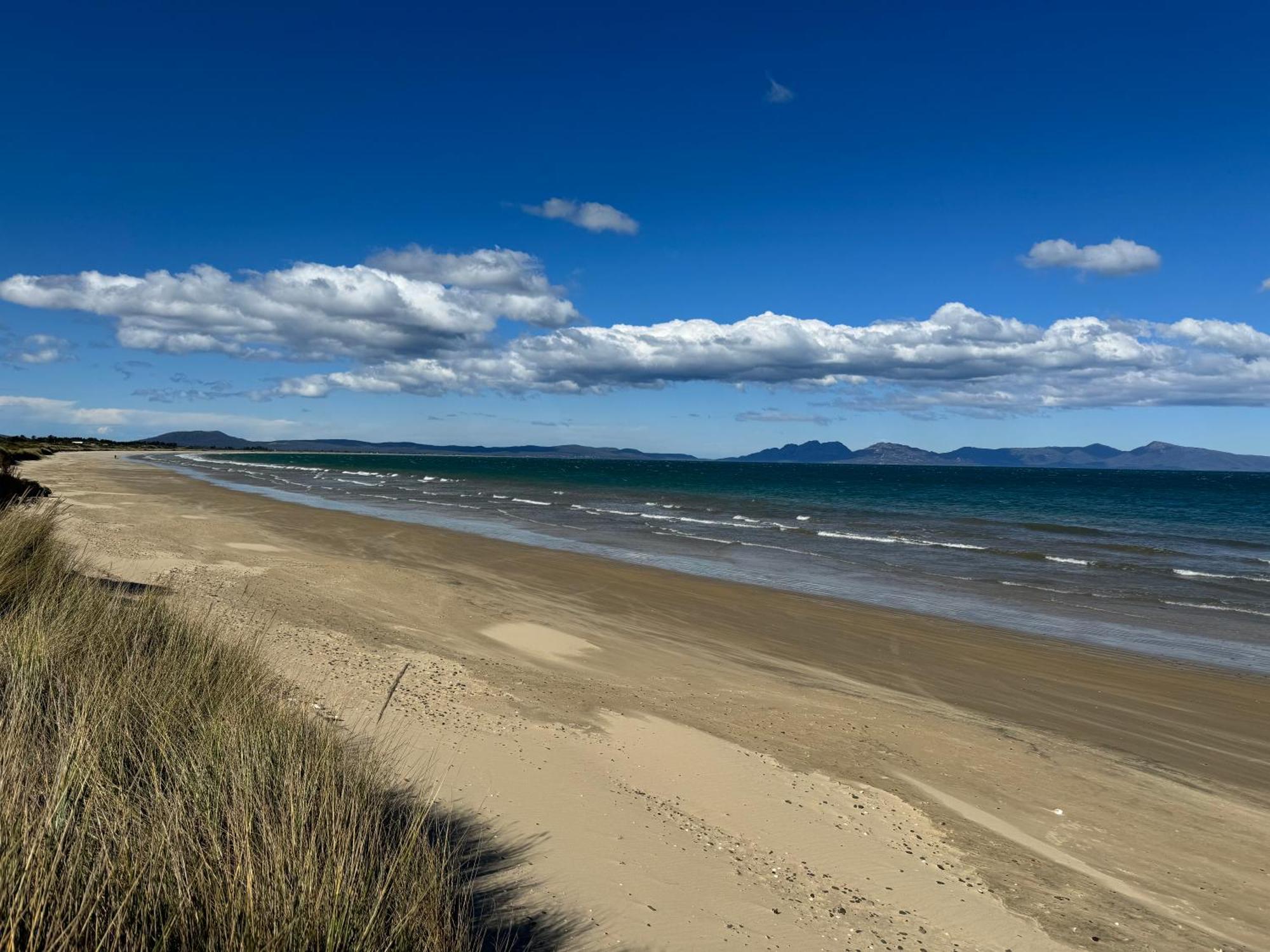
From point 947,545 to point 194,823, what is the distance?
30146 millimetres

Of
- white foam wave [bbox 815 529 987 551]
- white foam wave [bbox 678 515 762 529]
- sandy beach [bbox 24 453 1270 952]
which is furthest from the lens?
white foam wave [bbox 678 515 762 529]

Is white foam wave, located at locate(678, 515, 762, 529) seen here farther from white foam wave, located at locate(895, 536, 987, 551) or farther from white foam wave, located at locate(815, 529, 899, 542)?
white foam wave, located at locate(895, 536, 987, 551)

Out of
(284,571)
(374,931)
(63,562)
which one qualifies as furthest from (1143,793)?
(284,571)

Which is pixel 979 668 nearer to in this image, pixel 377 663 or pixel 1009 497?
pixel 377 663

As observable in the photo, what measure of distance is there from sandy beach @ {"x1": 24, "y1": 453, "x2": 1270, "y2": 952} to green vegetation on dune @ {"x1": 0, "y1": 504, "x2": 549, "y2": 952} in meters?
1.05

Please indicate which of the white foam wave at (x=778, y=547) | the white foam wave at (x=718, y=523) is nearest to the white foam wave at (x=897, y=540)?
the white foam wave at (x=718, y=523)

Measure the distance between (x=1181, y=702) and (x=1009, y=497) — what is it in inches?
2471

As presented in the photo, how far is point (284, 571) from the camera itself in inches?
648

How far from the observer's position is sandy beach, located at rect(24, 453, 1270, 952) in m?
4.92

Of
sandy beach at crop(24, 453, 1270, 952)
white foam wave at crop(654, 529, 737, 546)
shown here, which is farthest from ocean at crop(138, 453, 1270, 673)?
sandy beach at crop(24, 453, 1270, 952)

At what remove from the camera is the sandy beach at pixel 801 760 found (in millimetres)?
4922

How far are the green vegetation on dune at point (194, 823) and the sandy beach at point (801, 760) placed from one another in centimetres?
105

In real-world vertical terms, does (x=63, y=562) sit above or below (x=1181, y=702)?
above

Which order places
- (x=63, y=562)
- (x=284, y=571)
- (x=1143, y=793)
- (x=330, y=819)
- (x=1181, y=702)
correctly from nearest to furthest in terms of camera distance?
(x=330, y=819) → (x=1143, y=793) → (x=63, y=562) → (x=1181, y=702) → (x=284, y=571)
